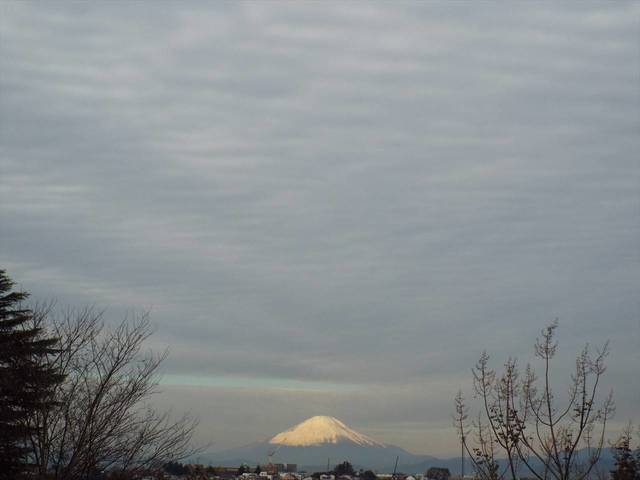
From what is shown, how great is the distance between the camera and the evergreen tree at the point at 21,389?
21.4 meters

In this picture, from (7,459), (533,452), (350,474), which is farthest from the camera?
(350,474)

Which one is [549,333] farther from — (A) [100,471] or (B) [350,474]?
(B) [350,474]

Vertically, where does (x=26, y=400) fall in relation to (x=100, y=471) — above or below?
above

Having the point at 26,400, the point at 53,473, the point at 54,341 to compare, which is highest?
the point at 54,341

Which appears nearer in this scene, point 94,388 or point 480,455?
point 480,455

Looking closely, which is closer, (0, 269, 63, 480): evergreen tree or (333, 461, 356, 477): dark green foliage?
(0, 269, 63, 480): evergreen tree

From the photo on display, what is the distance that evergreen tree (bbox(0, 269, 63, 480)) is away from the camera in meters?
21.4

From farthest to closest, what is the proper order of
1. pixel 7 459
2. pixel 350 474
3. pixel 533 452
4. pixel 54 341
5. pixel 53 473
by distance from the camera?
1. pixel 350 474
2. pixel 7 459
3. pixel 54 341
4. pixel 53 473
5. pixel 533 452

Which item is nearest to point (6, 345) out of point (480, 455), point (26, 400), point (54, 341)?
point (54, 341)

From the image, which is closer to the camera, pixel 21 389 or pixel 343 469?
pixel 21 389

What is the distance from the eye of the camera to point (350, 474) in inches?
3314

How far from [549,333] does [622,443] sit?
2454mm

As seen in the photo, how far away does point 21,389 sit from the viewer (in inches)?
869

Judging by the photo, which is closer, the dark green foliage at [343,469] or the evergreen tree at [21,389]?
the evergreen tree at [21,389]
